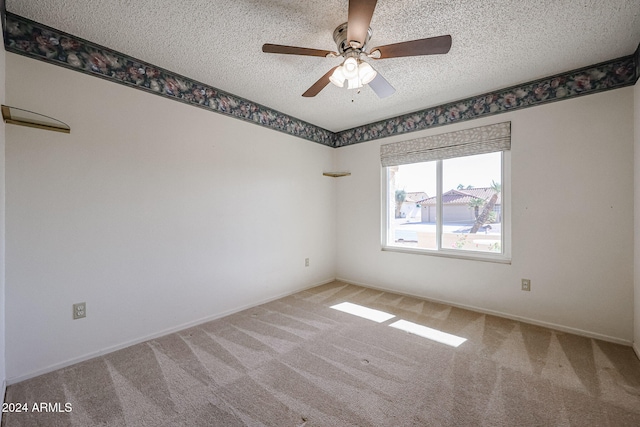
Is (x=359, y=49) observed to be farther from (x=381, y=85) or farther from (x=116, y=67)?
(x=116, y=67)

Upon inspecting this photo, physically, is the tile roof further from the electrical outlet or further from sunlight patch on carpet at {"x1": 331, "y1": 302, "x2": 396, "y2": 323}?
the electrical outlet

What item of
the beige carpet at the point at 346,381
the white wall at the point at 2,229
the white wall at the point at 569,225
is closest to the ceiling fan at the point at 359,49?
the white wall at the point at 2,229

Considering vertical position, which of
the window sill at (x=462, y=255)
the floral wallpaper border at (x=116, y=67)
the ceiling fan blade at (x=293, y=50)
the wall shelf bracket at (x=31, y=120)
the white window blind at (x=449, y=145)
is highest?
the floral wallpaper border at (x=116, y=67)

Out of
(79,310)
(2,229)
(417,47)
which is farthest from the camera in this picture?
(79,310)

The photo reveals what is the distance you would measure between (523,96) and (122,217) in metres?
4.15

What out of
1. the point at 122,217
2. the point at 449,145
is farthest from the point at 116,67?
the point at 449,145

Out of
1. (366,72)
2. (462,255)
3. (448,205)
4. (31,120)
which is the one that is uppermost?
(366,72)

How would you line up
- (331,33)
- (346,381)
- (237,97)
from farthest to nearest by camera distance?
1. (237,97)
2. (331,33)
3. (346,381)

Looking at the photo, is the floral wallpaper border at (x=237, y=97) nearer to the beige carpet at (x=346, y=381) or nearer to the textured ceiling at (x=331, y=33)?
the textured ceiling at (x=331, y=33)

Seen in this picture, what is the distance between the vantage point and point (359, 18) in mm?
1437

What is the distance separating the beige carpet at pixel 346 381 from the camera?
1.54 meters

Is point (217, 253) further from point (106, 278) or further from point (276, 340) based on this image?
point (276, 340)

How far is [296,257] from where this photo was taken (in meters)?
3.85

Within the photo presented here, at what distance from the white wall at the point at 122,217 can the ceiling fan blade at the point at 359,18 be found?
6.36ft
